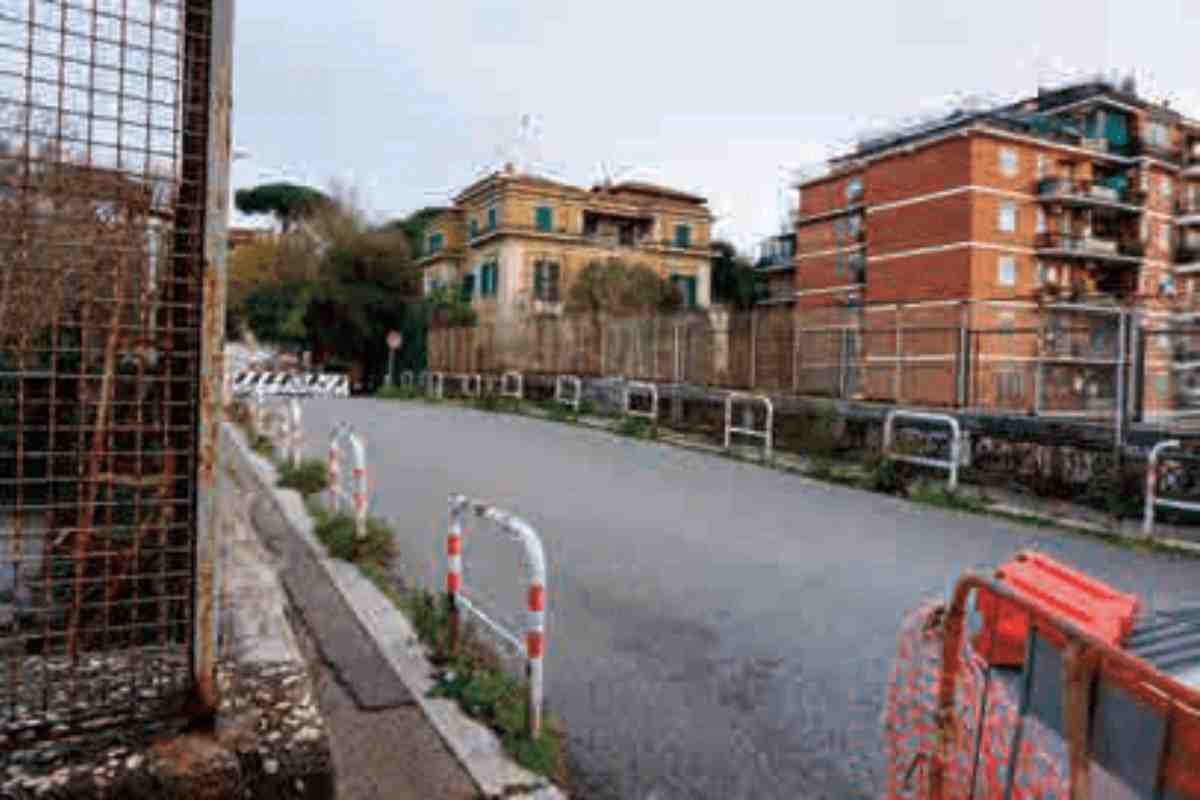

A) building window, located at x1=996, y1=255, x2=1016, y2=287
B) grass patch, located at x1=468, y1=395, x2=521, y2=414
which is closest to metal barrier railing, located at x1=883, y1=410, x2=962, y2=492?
grass patch, located at x1=468, y1=395, x2=521, y2=414

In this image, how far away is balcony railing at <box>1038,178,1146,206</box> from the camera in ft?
133

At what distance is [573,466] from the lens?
494 inches

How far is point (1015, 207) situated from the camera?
39.8m

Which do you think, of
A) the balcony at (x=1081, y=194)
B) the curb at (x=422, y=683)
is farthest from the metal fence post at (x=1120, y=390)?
the balcony at (x=1081, y=194)

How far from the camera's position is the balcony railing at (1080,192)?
133 ft

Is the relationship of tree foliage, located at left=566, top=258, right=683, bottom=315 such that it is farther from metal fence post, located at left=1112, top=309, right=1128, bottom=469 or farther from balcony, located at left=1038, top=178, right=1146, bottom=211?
metal fence post, located at left=1112, top=309, right=1128, bottom=469

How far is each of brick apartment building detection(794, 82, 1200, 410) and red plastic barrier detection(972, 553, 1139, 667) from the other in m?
32.2

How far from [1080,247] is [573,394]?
105 ft

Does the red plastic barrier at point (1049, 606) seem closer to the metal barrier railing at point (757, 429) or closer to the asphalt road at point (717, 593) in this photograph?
the asphalt road at point (717, 593)

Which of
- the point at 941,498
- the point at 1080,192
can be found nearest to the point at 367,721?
the point at 941,498

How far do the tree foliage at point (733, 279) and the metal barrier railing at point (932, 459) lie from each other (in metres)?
42.0

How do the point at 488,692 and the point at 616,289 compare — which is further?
the point at 616,289

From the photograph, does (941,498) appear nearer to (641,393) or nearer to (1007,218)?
(641,393)

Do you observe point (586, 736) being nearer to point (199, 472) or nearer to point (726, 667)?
point (726, 667)
